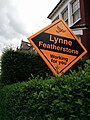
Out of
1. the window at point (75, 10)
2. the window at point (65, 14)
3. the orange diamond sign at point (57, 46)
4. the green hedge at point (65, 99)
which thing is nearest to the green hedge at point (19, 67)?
the orange diamond sign at point (57, 46)

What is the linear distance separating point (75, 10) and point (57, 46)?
12411 millimetres

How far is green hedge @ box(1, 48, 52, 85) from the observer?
38.5 ft

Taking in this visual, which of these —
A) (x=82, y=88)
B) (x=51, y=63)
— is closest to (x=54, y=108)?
(x=82, y=88)

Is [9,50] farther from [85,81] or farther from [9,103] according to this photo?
[85,81]

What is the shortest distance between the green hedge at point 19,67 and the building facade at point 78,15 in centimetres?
453

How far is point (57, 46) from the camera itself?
7.81m

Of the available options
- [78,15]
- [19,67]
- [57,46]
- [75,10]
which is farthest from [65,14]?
[57,46]

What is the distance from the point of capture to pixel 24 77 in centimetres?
1191

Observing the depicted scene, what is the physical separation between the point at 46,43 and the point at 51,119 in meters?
4.37

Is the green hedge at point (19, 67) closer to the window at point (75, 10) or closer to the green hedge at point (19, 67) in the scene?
the green hedge at point (19, 67)

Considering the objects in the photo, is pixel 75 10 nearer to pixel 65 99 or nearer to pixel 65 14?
pixel 65 14

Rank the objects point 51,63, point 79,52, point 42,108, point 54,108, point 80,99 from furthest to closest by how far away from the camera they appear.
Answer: point 79,52, point 51,63, point 42,108, point 54,108, point 80,99

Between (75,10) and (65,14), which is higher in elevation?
(65,14)

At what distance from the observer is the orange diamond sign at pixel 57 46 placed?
290 inches
